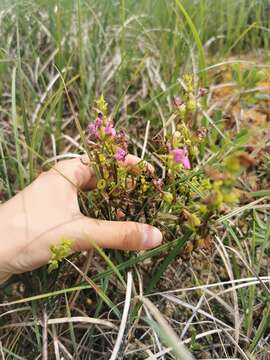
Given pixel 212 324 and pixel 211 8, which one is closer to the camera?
pixel 212 324

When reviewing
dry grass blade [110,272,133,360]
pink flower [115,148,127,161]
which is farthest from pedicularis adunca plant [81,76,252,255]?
dry grass blade [110,272,133,360]

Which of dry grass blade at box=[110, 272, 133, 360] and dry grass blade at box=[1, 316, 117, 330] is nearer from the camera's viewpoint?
dry grass blade at box=[110, 272, 133, 360]

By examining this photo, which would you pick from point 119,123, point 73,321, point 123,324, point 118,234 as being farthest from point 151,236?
point 119,123

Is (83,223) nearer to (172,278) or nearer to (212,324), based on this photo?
(172,278)

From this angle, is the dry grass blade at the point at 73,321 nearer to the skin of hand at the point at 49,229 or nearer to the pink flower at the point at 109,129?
the skin of hand at the point at 49,229

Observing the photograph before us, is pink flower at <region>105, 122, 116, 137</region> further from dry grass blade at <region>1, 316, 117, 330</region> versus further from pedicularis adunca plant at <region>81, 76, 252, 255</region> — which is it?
dry grass blade at <region>1, 316, 117, 330</region>

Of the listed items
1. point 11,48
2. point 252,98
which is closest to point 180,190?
point 252,98

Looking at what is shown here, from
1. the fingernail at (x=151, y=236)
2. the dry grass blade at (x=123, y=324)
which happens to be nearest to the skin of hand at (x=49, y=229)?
the fingernail at (x=151, y=236)
